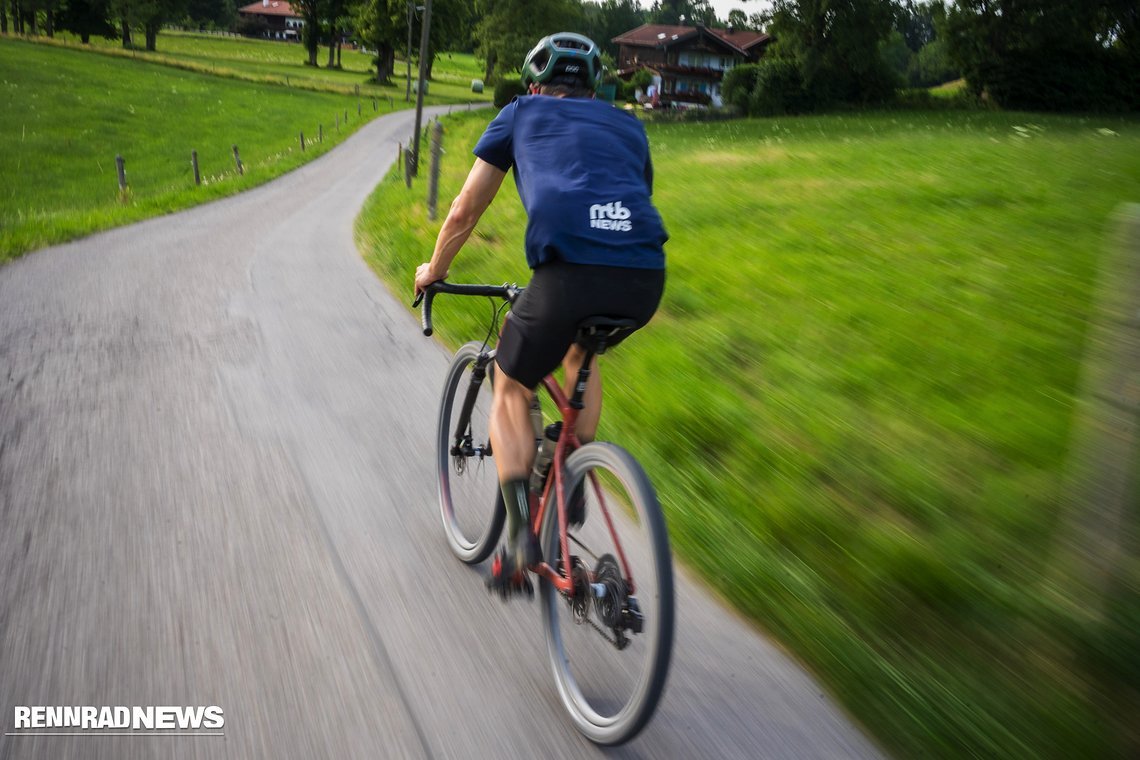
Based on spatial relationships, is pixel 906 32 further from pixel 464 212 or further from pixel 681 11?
pixel 681 11

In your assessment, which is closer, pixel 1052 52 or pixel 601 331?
pixel 601 331

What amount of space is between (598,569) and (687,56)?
85815 mm

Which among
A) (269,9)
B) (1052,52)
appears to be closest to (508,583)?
(1052,52)

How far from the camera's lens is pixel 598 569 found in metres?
2.53

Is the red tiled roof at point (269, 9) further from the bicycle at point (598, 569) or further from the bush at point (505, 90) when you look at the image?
the bicycle at point (598, 569)

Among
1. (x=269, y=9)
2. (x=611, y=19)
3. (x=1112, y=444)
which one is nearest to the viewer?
(x=1112, y=444)

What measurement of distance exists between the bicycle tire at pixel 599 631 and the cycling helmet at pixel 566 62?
124 cm

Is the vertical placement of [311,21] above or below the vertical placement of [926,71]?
below

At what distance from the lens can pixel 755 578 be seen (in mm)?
3346

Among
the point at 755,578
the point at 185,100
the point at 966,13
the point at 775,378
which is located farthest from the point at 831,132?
the point at 185,100

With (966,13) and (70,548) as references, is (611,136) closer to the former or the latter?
(70,548)

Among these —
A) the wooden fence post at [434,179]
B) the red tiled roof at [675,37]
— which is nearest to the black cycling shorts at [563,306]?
the wooden fence post at [434,179]

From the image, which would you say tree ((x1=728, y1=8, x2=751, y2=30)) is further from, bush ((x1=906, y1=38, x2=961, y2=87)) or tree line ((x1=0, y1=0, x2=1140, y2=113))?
bush ((x1=906, y1=38, x2=961, y2=87))

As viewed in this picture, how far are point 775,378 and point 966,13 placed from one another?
41.8 m
